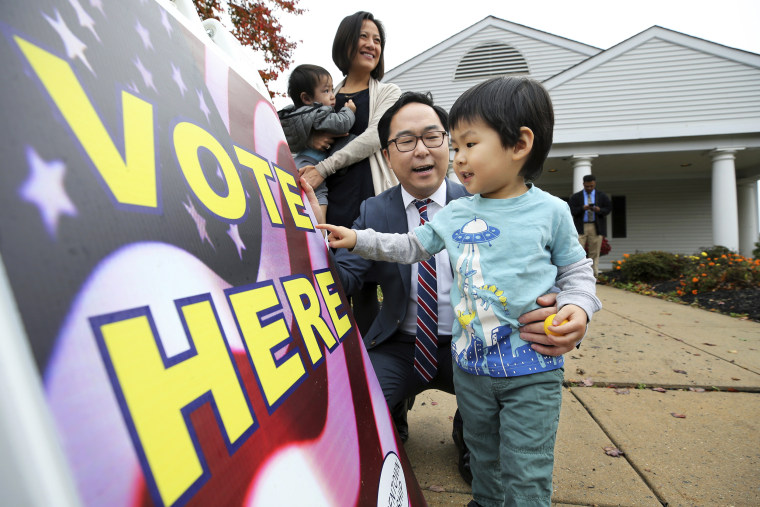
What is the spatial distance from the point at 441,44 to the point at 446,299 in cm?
1263

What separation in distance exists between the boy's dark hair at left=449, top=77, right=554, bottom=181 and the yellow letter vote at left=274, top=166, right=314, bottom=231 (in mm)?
551

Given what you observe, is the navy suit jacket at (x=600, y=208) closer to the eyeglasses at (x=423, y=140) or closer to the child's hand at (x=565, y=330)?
the eyeglasses at (x=423, y=140)

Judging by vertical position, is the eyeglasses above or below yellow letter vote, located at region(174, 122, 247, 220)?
above

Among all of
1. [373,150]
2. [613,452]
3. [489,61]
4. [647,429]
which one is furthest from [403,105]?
[489,61]

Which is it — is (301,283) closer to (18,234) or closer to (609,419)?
(18,234)

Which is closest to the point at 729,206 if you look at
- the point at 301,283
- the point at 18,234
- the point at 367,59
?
the point at 367,59

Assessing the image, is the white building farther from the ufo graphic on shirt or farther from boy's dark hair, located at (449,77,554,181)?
the ufo graphic on shirt

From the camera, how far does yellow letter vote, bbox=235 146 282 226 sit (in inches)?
43.2

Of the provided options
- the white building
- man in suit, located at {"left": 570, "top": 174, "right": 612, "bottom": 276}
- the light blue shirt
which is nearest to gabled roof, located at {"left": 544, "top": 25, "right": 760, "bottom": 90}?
the white building

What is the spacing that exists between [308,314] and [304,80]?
1.87 meters

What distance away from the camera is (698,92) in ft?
34.3

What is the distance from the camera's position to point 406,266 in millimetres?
1988

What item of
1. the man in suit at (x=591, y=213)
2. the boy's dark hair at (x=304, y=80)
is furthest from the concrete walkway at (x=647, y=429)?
the man in suit at (x=591, y=213)

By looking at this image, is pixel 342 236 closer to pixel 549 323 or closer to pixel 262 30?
pixel 549 323
